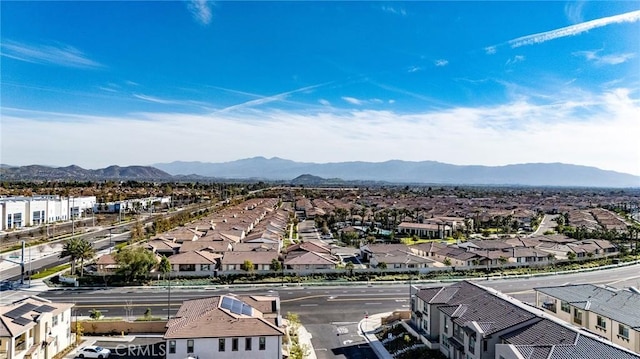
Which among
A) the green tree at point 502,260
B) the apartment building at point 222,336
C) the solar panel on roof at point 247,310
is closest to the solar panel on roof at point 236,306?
the solar panel on roof at point 247,310

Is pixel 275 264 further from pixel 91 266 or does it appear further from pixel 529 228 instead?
pixel 529 228

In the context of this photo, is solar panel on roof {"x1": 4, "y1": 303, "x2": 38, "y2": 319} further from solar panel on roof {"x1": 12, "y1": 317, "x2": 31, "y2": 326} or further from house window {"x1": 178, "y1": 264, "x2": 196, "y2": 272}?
house window {"x1": 178, "y1": 264, "x2": 196, "y2": 272}

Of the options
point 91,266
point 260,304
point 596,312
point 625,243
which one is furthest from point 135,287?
point 625,243

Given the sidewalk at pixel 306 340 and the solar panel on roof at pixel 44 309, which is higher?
the solar panel on roof at pixel 44 309

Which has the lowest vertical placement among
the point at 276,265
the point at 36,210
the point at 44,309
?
the point at 276,265

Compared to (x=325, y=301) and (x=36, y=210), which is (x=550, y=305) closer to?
(x=325, y=301)

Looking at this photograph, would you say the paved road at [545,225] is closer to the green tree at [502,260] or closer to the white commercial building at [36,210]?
the green tree at [502,260]

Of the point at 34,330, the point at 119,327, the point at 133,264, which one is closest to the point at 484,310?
the point at 119,327
